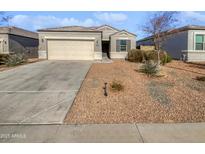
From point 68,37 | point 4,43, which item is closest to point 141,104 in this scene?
point 68,37

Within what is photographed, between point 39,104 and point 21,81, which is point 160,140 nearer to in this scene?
point 39,104

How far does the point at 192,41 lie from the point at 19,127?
2200cm

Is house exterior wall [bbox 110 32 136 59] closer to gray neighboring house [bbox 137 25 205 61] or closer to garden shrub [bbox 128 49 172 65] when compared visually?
gray neighboring house [bbox 137 25 205 61]

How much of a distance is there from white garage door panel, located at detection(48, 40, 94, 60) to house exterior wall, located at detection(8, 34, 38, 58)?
5381mm

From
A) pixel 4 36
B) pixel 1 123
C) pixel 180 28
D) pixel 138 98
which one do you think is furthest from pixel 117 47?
pixel 1 123

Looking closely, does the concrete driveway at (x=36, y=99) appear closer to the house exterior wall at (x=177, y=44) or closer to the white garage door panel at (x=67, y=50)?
the white garage door panel at (x=67, y=50)

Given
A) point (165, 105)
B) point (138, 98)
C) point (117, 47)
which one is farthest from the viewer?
point (117, 47)

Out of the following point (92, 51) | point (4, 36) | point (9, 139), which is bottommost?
point (9, 139)

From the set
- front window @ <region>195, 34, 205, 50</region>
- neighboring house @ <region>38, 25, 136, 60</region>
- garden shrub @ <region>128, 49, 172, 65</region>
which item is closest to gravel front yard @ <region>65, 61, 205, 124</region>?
garden shrub @ <region>128, 49, 172, 65</region>

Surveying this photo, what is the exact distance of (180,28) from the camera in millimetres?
26094

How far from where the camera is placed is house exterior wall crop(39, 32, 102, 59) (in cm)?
2619

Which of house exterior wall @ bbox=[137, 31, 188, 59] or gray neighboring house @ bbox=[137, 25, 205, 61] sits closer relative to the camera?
gray neighboring house @ bbox=[137, 25, 205, 61]

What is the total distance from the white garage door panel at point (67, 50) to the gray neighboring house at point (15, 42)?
5228 millimetres

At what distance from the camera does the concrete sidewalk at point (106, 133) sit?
5121 mm
